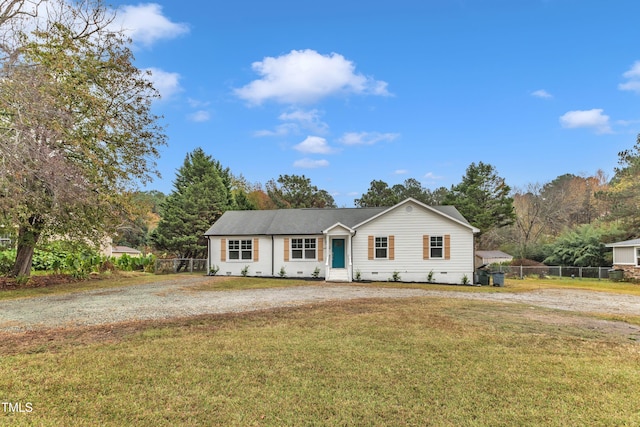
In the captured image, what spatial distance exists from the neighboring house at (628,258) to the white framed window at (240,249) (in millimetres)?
23404

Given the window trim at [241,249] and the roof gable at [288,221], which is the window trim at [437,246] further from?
the window trim at [241,249]

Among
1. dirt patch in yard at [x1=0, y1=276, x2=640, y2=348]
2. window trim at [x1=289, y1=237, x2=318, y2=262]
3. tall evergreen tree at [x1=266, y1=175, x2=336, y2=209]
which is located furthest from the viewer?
tall evergreen tree at [x1=266, y1=175, x2=336, y2=209]

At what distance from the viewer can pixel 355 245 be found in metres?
19.8

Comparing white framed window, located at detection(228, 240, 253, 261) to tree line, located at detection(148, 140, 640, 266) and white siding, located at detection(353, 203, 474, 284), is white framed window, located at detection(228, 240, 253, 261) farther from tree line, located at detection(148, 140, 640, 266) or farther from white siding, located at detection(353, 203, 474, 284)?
tree line, located at detection(148, 140, 640, 266)

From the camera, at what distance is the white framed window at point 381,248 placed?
19.5m

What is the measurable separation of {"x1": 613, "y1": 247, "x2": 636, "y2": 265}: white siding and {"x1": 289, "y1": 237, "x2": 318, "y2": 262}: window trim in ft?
65.3

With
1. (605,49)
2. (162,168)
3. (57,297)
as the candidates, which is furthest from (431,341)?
(605,49)

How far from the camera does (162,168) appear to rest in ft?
58.1

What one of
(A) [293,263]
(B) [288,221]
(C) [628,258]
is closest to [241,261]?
(A) [293,263]

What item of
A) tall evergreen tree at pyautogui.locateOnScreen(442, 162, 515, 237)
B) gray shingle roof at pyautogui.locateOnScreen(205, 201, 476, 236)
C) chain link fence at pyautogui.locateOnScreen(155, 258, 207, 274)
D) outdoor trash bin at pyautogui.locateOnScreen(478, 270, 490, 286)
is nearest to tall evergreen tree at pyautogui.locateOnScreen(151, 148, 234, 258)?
chain link fence at pyautogui.locateOnScreen(155, 258, 207, 274)

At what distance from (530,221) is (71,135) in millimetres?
46833

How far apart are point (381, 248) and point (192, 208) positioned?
57.1ft

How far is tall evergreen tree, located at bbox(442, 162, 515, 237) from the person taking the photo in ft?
115

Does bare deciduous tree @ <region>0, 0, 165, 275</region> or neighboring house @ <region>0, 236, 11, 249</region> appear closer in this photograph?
bare deciduous tree @ <region>0, 0, 165, 275</region>
